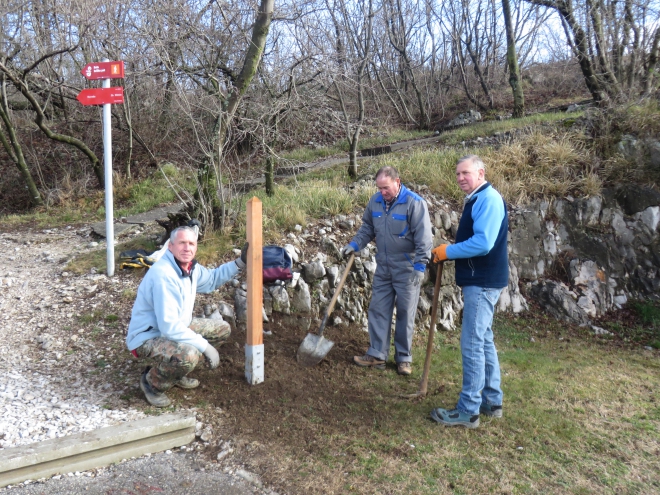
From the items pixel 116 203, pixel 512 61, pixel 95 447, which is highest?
pixel 512 61

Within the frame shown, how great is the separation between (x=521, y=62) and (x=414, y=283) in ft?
65.9

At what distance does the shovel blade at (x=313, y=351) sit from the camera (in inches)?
193

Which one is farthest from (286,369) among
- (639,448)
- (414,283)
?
(639,448)

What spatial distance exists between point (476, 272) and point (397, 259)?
1.10 metres

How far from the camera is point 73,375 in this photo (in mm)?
4453

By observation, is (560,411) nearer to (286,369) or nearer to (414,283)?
(414,283)

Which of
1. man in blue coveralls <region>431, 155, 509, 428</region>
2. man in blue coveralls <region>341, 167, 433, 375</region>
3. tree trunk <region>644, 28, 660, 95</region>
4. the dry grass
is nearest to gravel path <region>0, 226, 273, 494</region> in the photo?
man in blue coveralls <region>431, 155, 509, 428</region>

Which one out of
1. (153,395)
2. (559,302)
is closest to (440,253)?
(153,395)

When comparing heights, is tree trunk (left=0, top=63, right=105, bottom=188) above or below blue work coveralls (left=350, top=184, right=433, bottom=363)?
above

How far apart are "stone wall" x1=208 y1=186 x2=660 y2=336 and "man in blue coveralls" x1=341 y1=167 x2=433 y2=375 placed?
3.62 ft

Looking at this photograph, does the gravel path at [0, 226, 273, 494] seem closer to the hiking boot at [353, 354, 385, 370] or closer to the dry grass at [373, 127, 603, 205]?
the hiking boot at [353, 354, 385, 370]

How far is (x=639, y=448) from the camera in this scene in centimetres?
395

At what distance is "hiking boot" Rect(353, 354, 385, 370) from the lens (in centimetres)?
512

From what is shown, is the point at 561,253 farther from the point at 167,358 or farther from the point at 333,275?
the point at 167,358
